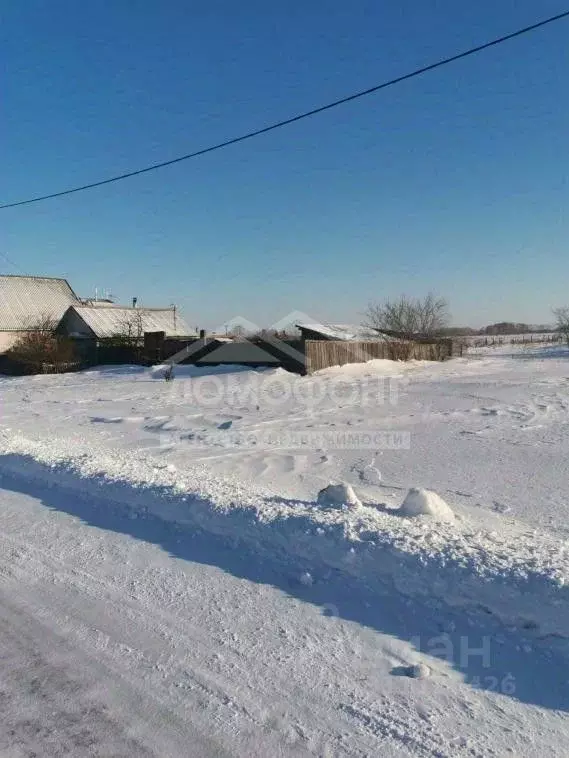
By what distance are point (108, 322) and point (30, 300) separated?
9134 mm

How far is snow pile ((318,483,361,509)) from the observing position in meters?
5.70

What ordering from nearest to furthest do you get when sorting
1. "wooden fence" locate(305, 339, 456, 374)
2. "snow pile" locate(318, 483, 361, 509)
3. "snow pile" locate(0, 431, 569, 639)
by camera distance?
"snow pile" locate(0, 431, 569, 639) < "snow pile" locate(318, 483, 361, 509) < "wooden fence" locate(305, 339, 456, 374)

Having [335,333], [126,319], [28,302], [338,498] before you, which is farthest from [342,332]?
[338,498]

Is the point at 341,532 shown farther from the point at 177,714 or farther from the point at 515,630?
the point at 177,714

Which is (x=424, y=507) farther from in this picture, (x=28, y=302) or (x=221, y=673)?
(x=28, y=302)

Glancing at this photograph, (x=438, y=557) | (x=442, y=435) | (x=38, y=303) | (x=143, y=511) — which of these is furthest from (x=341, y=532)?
(x=38, y=303)

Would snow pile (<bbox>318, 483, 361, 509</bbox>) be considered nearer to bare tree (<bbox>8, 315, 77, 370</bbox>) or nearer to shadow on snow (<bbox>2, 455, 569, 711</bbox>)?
shadow on snow (<bbox>2, 455, 569, 711</bbox>)

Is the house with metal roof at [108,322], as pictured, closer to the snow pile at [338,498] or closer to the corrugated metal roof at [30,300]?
the corrugated metal roof at [30,300]

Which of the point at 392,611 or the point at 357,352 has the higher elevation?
the point at 357,352

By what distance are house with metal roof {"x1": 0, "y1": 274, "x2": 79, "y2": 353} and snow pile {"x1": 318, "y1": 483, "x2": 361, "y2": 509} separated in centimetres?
3687

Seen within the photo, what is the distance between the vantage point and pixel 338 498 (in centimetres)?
584

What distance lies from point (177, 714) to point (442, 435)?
9.03m

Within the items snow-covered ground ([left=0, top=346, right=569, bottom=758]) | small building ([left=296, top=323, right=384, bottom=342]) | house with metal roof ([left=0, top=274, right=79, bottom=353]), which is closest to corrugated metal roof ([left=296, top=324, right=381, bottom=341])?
small building ([left=296, top=323, right=384, bottom=342])

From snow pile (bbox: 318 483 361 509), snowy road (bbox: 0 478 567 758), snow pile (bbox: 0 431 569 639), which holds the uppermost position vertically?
snow pile (bbox: 318 483 361 509)
